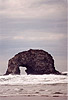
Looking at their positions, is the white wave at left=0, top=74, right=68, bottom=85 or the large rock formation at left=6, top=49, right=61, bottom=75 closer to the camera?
the white wave at left=0, top=74, right=68, bottom=85

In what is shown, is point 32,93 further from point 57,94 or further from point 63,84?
point 63,84

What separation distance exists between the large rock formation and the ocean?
951cm

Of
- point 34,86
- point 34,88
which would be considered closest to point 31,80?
point 34,86

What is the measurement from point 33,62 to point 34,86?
43.7 feet

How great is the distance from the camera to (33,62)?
84.8 ft

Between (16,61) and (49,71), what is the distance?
141 inches

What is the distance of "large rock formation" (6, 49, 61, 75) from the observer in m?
24.8

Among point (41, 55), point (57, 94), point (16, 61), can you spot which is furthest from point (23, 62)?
point (57, 94)

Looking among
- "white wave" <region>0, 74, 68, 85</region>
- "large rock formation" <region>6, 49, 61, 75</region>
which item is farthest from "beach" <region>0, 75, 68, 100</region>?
"large rock formation" <region>6, 49, 61, 75</region>

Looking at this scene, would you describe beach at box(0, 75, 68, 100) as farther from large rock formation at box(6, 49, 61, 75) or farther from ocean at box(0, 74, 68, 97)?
large rock formation at box(6, 49, 61, 75)

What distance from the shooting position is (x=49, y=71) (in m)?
25.1

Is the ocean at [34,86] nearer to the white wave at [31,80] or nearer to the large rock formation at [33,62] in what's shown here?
the white wave at [31,80]

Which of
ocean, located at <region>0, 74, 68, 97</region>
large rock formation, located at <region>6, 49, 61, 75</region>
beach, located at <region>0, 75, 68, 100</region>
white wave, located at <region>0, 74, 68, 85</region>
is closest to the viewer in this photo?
beach, located at <region>0, 75, 68, 100</region>

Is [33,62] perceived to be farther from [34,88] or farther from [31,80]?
[34,88]
